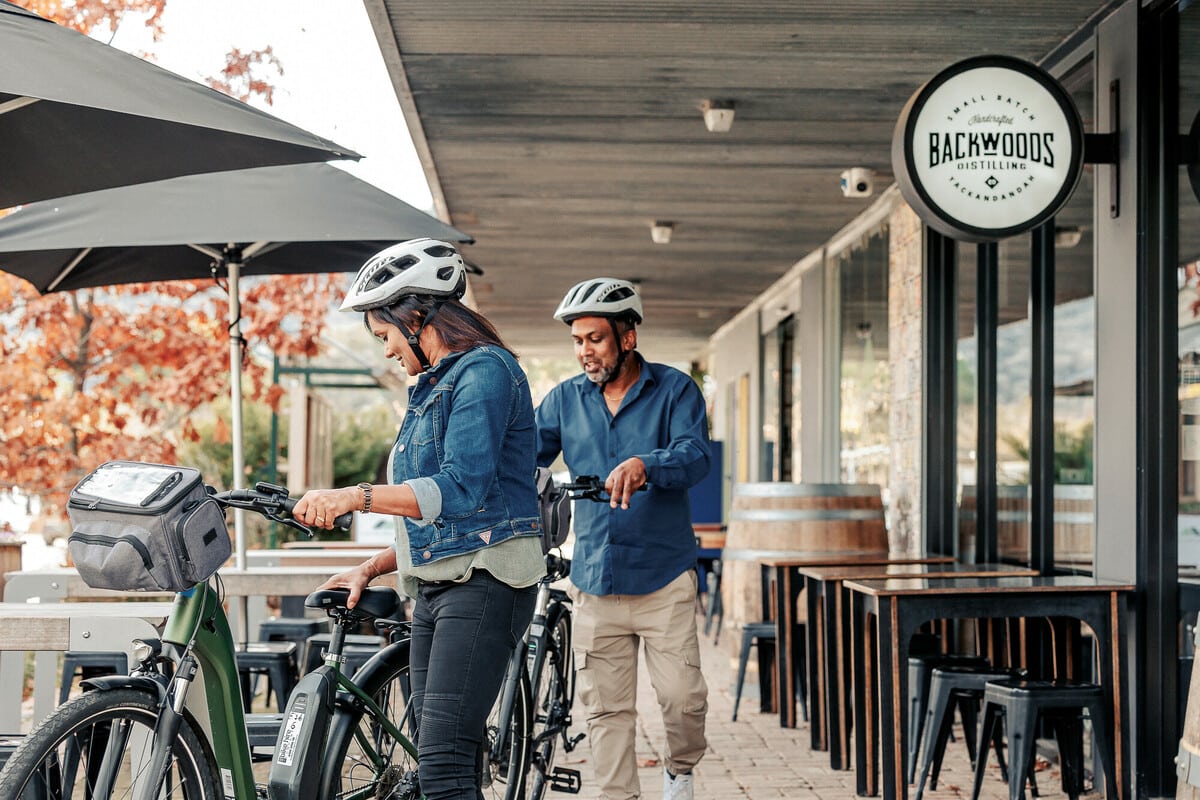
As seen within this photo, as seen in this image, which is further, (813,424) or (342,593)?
(813,424)

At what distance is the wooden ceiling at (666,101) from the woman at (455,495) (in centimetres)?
224

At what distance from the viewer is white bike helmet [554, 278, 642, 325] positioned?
13.3 ft

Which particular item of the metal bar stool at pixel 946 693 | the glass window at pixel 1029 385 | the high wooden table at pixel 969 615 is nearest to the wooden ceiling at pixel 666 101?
the glass window at pixel 1029 385

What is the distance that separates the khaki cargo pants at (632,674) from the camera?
4.04 m

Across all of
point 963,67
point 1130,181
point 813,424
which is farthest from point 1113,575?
point 813,424

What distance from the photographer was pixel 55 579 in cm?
490

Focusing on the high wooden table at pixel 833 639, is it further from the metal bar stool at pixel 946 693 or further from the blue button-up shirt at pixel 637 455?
the blue button-up shirt at pixel 637 455

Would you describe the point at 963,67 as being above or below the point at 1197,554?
above

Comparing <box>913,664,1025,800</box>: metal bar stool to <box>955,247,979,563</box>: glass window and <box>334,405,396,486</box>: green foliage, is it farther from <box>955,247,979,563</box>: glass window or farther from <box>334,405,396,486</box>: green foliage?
<box>334,405,396,486</box>: green foliage

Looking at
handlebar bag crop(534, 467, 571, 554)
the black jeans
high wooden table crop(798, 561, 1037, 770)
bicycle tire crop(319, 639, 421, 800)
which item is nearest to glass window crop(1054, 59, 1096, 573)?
high wooden table crop(798, 561, 1037, 770)

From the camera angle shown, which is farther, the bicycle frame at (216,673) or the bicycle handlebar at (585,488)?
the bicycle handlebar at (585,488)

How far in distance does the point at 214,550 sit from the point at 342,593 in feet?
1.72

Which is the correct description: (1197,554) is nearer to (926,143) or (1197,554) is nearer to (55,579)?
(926,143)

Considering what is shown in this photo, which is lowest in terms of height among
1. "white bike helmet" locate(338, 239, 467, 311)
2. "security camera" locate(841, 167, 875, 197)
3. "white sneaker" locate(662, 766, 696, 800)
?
"white sneaker" locate(662, 766, 696, 800)
